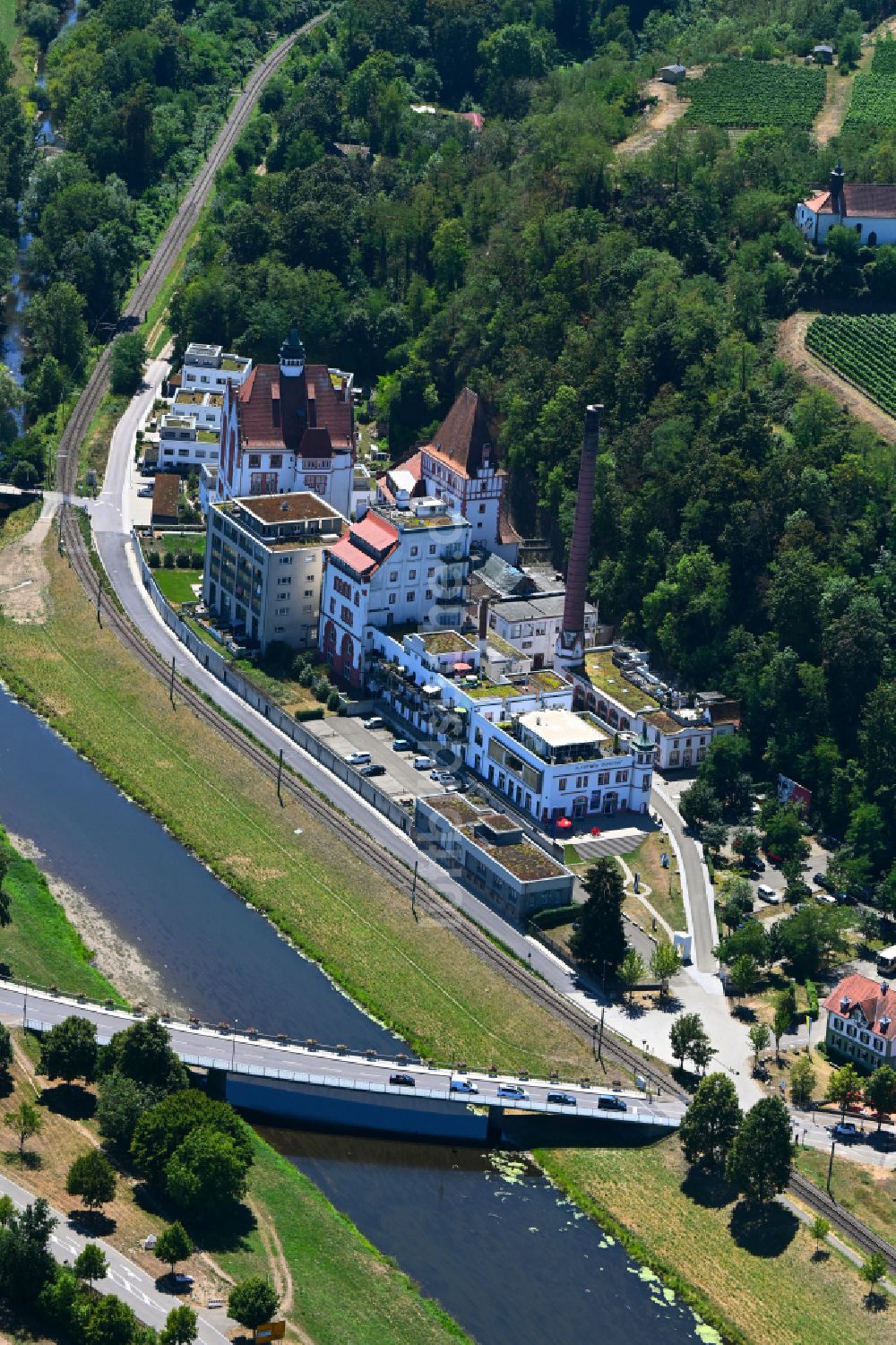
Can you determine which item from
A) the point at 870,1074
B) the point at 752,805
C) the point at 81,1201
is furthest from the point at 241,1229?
the point at 752,805

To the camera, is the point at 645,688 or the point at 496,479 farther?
the point at 496,479

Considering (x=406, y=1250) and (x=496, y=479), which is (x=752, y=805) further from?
(x=406, y=1250)

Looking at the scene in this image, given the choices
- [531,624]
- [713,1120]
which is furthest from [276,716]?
[713,1120]

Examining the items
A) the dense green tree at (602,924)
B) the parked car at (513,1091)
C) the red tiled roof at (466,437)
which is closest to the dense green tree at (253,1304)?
the parked car at (513,1091)

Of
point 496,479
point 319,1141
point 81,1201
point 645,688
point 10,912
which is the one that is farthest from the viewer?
point 496,479

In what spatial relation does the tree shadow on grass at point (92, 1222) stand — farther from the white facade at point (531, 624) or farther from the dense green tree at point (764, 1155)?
the white facade at point (531, 624)

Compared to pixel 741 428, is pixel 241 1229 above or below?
below

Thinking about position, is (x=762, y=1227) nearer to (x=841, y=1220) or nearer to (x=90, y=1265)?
(x=841, y=1220)

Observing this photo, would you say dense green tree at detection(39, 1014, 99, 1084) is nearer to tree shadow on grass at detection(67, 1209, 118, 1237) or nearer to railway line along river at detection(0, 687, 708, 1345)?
railway line along river at detection(0, 687, 708, 1345)
